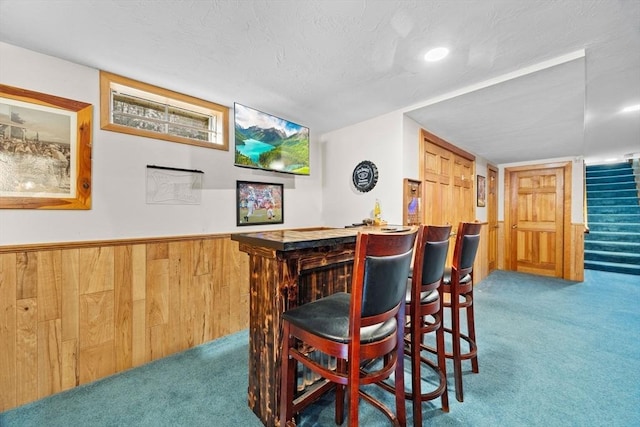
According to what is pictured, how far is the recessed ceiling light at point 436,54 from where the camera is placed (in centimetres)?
174

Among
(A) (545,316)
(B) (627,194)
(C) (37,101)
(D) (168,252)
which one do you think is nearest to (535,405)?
(A) (545,316)

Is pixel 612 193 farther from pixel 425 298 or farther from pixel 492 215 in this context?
pixel 425 298

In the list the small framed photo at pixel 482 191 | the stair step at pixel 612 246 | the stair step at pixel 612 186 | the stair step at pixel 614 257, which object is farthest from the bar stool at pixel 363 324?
the stair step at pixel 612 186

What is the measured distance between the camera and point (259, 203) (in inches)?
117

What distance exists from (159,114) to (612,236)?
8815 millimetres

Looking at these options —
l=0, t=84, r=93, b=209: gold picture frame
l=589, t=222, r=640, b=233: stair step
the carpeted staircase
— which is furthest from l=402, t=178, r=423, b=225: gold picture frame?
l=589, t=222, r=640, b=233: stair step

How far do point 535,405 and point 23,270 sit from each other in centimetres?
349

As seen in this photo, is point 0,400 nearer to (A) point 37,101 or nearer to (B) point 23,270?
(B) point 23,270

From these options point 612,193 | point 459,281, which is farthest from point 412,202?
point 612,193

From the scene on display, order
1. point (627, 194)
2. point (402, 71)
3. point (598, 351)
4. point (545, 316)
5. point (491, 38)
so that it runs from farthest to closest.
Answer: point (627, 194) → point (545, 316) → point (598, 351) → point (402, 71) → point (491, 38)

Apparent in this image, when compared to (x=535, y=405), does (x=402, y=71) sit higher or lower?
higher

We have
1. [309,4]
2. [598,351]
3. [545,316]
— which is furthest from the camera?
[545,316]

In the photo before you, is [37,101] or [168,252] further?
[168,252]

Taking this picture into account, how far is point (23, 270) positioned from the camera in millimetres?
1721
